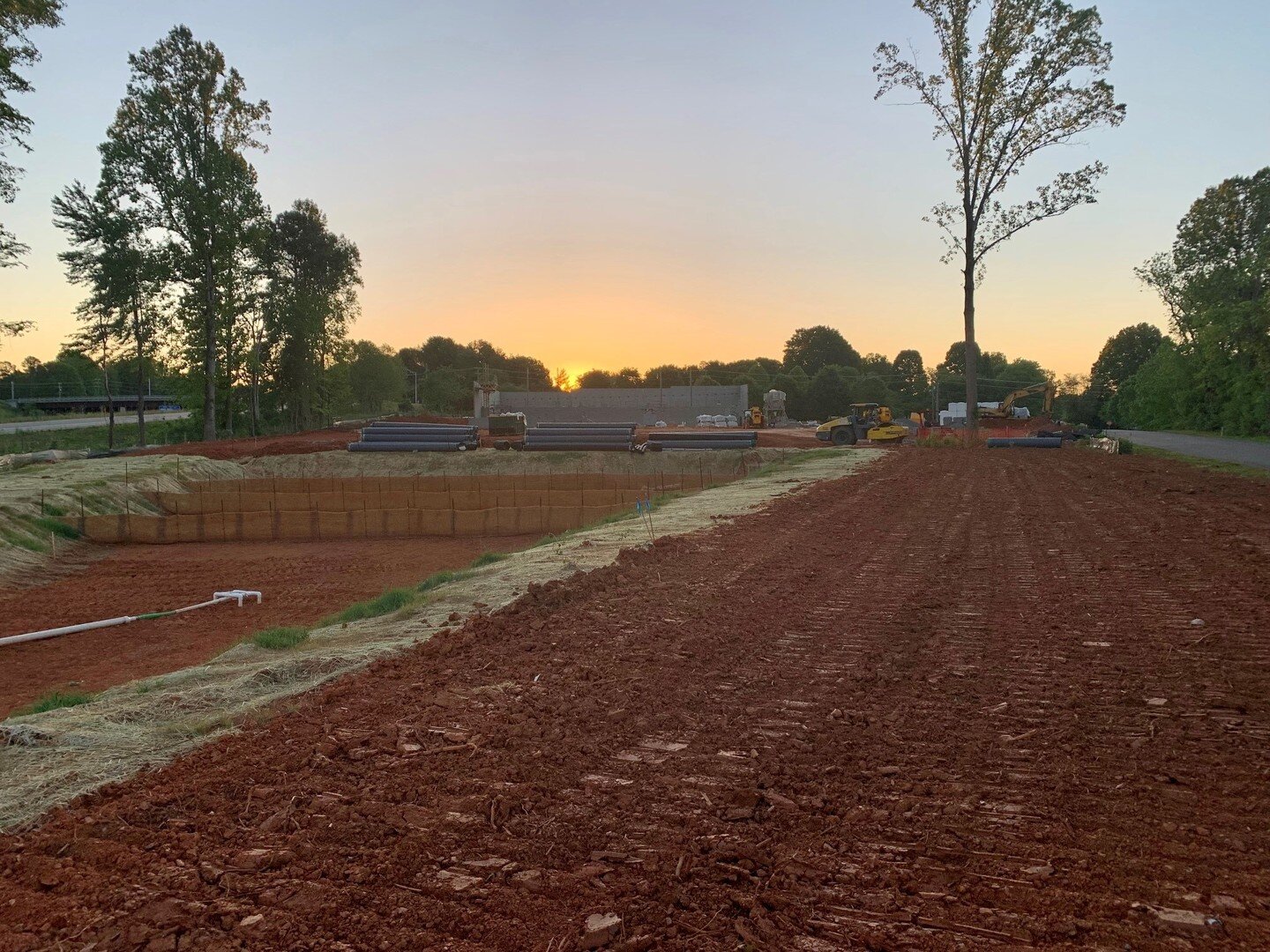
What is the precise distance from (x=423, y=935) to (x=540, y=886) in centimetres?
44

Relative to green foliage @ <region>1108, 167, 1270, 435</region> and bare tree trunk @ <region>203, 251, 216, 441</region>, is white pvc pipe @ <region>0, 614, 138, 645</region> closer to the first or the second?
bare tree trunk @ <region>203, 251, 216, 441</region>

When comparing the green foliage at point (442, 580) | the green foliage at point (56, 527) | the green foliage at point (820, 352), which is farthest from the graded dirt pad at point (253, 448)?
the green foliage at point (820, 352)

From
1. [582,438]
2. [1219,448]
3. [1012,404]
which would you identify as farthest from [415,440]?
[1219,448]

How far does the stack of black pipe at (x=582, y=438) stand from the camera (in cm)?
3203

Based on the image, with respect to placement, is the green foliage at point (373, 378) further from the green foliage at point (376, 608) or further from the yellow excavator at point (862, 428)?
the green foliage at point (376, 608)

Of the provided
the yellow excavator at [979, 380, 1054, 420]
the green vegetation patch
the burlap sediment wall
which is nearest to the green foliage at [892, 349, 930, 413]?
the yellow excavator at [979, 380, 1054, 420]

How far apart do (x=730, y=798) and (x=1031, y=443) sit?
29.8m

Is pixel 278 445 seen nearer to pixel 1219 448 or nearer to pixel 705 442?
pixel 705 442

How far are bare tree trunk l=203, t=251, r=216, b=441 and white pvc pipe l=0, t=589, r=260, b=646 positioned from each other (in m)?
25.3

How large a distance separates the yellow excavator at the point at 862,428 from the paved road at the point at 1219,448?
29.9ft

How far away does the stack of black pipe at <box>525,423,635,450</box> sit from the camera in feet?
105

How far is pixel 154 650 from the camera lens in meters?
10.2

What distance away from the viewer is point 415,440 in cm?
3294

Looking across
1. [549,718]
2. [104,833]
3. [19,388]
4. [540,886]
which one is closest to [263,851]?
[104,833]
